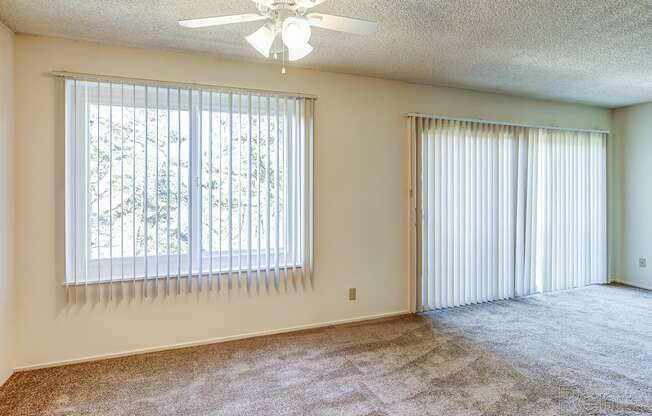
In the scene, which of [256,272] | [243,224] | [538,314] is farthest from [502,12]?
[538,314]

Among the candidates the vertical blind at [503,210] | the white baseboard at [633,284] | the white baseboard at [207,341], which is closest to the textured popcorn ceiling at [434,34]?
the vertical blind at [503,210]

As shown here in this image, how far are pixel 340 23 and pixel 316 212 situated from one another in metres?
1.86

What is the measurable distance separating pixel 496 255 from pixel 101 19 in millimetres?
4190

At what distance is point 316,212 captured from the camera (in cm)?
338

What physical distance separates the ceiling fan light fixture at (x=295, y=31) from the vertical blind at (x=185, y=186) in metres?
1.42

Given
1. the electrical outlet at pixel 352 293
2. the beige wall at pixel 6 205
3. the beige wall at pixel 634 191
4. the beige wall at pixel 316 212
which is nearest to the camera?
the beige wall at pixel 6 205

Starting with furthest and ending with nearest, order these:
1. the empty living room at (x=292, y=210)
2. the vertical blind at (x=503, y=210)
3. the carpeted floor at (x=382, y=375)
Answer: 1. the vertical blind at (x=503, y=210)
2. the empty living room at (x=292, y=210)
3. the carpeted floor at (x=382, y=375)

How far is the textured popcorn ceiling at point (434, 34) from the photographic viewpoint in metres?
2.21

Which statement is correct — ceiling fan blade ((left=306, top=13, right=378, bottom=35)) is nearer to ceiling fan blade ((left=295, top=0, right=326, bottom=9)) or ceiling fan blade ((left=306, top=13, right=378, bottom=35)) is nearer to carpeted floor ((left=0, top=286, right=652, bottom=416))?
ceiling fan blade ((left=295, top=0, right=326, bottom=9))

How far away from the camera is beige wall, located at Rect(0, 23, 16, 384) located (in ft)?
7.89

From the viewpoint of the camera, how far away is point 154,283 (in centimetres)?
290

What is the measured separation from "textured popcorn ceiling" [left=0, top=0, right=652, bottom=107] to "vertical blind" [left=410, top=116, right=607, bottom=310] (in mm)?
736

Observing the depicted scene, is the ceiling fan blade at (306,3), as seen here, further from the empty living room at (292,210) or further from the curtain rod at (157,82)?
the curtain rod at (157,82)

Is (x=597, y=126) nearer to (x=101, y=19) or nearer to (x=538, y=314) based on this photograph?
(x=538, y=314)
